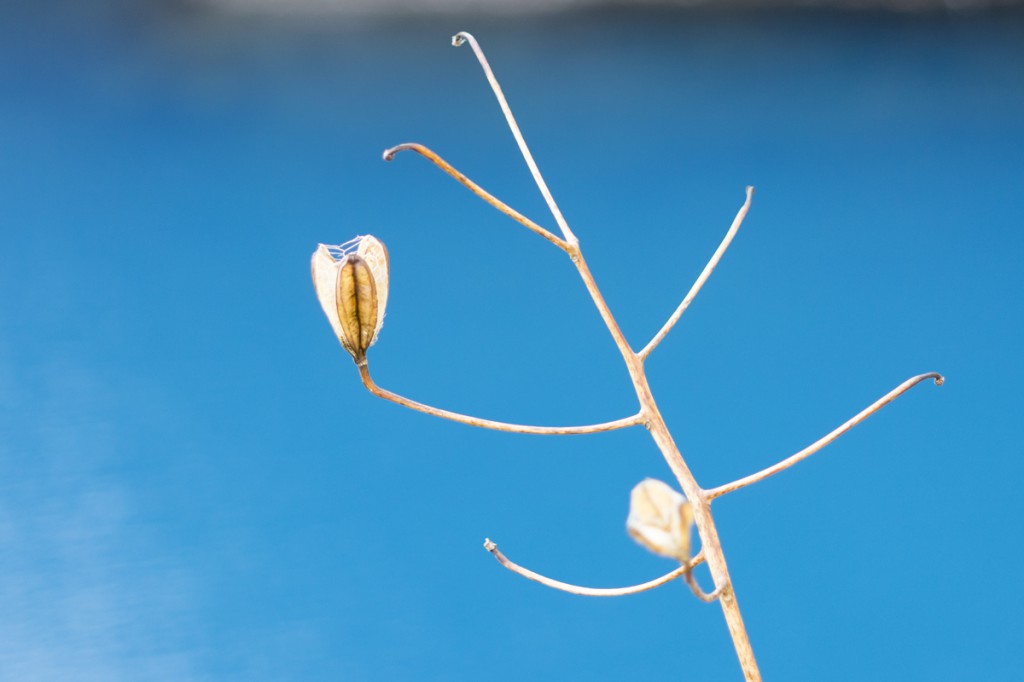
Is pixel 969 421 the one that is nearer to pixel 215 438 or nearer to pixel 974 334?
pixel 974 334

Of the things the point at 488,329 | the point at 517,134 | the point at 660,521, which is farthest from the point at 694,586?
the point at 488,329

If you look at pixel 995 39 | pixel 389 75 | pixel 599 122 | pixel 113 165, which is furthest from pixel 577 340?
pixel 995 39

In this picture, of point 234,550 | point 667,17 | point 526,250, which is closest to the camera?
point 234,550

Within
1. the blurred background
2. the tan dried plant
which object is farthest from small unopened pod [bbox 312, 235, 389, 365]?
the blurred background

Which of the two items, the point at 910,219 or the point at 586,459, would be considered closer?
the point at 586,459

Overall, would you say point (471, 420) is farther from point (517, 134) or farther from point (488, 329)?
point (488, 329)

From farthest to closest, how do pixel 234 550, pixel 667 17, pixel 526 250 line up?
pixel 667 17 → pixel 526 250 → pixel 234 550
